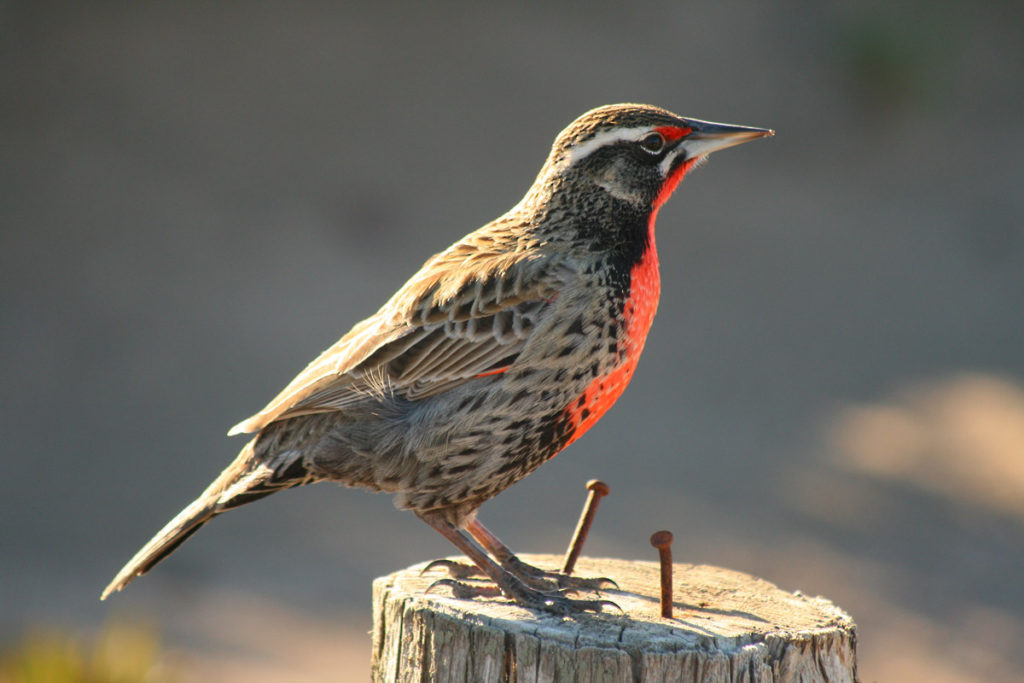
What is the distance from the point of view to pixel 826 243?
16000 millimetres

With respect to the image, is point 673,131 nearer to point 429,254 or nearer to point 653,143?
point 653,143

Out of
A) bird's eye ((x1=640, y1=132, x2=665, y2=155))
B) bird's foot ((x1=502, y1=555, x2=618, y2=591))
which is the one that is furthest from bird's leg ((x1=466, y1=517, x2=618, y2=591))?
bird's eye ((x1=640, y1=132, x2=665, y2=155))

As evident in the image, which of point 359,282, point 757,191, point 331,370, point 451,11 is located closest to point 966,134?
point 757,191

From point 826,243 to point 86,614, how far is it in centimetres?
1142

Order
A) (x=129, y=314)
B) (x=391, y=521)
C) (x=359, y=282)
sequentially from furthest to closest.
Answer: (x=359, y=282) → (x=129, y=314) → (x=391, y=521)

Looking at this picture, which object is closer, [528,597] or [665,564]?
[665,564]

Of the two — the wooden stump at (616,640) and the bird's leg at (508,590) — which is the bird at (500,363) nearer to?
the bird's leg at (508,590)

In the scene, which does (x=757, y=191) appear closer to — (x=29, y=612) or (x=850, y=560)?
(x=850, y=560)

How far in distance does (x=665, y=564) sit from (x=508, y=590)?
57cm

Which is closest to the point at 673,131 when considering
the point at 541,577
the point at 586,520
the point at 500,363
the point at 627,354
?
the point at 627,354

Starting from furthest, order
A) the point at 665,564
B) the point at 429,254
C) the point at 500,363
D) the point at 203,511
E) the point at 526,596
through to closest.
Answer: the point at 429,254 < the point at 203,511 < the point at 500,363 < the point at 526,596 < the point at 665,564

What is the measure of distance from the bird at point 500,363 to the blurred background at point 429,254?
3202 millimetres

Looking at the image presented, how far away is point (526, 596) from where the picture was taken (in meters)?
3.81

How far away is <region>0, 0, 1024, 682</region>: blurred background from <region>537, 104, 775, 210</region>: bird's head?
13.9 ft
